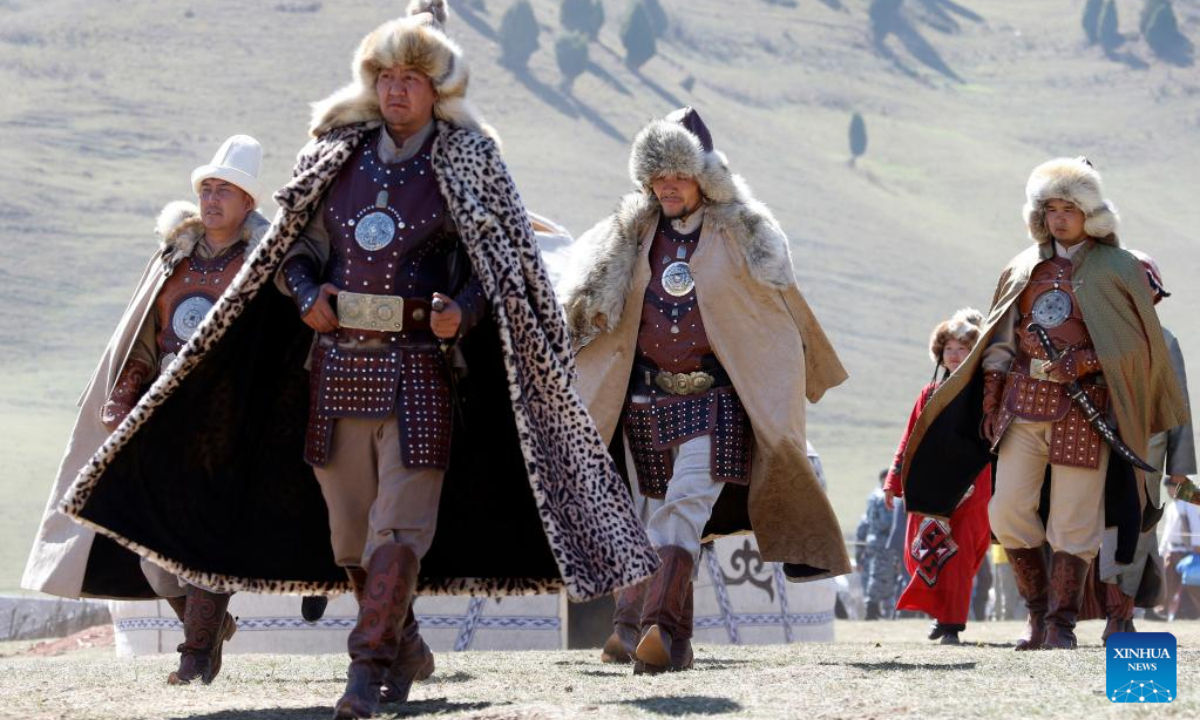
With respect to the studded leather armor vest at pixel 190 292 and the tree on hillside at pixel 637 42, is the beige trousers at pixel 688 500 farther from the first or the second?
the tree on hillside at pixel 637 42

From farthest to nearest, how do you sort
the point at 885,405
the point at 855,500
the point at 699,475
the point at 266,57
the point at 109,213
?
the point at 266,57 → the point at 109,213 → the point at 885,405 → the point at 855,500 → the point at 699,475

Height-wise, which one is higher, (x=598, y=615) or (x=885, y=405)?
(x=885, y=405)

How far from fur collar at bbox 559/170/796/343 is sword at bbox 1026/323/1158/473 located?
4.05ft

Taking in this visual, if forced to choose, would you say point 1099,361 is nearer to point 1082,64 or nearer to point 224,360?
point 224,360

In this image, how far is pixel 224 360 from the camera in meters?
5.92

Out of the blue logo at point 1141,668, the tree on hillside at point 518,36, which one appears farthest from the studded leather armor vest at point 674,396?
the tree on hillside at point 518,36

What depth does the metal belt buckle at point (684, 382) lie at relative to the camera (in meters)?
7.33

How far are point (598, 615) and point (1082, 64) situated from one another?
128 meters

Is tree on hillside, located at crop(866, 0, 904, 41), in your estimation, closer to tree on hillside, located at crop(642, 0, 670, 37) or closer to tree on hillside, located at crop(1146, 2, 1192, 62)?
tree on hillside, located at crop(642, 0, 670, 37)

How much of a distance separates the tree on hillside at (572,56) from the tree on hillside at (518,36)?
183 centimetres

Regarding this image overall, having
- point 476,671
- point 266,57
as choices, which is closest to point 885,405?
point 266,57

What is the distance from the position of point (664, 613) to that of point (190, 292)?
2.07 meters

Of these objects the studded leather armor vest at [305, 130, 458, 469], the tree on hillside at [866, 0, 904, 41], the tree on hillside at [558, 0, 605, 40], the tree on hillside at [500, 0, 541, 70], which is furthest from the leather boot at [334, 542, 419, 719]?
the tree on hillside at [866, 0, 904, 41]

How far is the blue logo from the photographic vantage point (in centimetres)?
459
